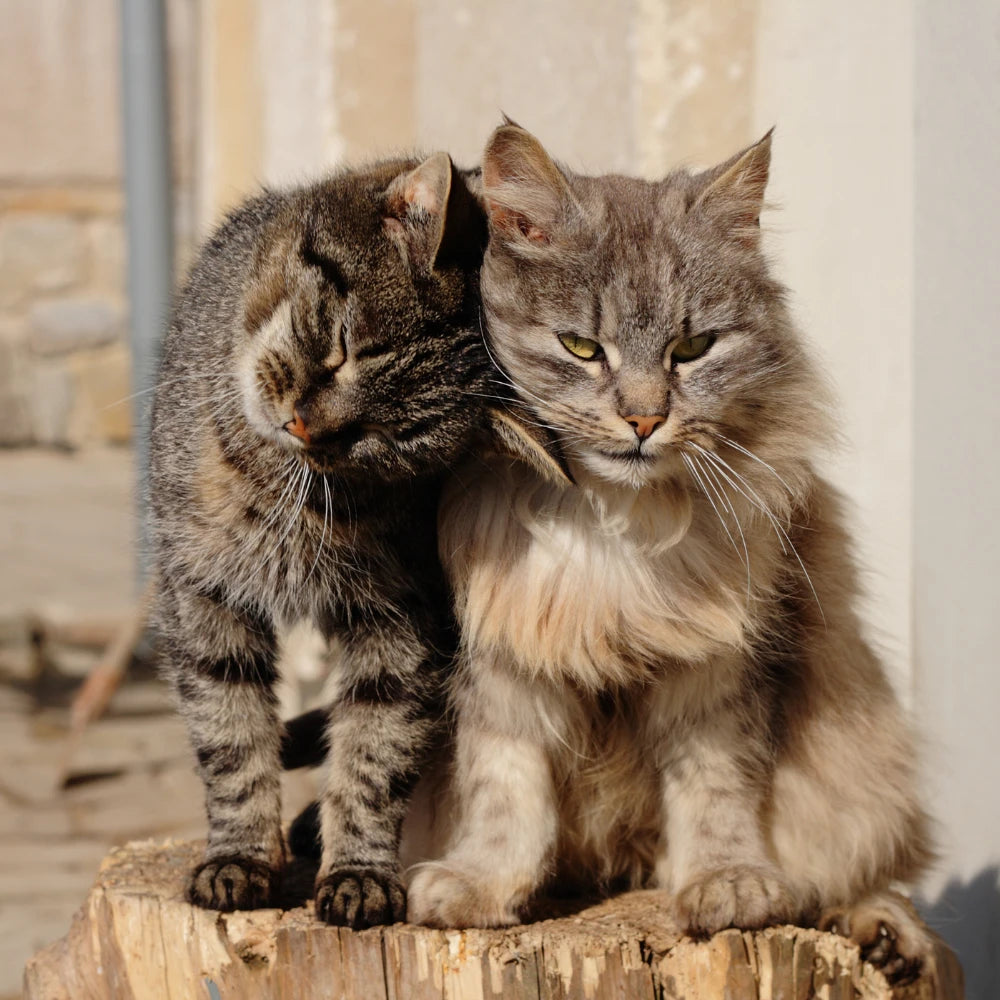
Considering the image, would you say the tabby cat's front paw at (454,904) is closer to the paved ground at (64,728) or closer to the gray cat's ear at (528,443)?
the gray cat's ear at (528,443)

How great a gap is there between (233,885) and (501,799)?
0.44 m

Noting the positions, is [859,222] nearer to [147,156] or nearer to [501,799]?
[501,799]

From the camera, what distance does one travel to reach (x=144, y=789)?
17.4 ft

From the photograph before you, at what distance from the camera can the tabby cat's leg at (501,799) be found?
6.47 ft

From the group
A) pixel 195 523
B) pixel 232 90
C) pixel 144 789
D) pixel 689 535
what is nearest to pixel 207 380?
pixel 195 523

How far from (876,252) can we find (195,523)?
169 cm

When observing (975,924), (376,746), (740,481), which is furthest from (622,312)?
(975,924)

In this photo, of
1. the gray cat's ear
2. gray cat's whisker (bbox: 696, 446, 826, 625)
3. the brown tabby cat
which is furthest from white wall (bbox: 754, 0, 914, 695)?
the gray cat's ear

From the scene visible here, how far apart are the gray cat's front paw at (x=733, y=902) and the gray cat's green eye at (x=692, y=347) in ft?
2.66

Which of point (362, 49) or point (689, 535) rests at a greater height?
point (362, 49)

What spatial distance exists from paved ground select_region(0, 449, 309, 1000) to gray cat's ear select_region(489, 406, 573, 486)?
5.52 feet

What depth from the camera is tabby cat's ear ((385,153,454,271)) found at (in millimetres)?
1712

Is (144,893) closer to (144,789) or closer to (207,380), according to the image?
(207,380)

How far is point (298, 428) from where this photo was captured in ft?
5.55
